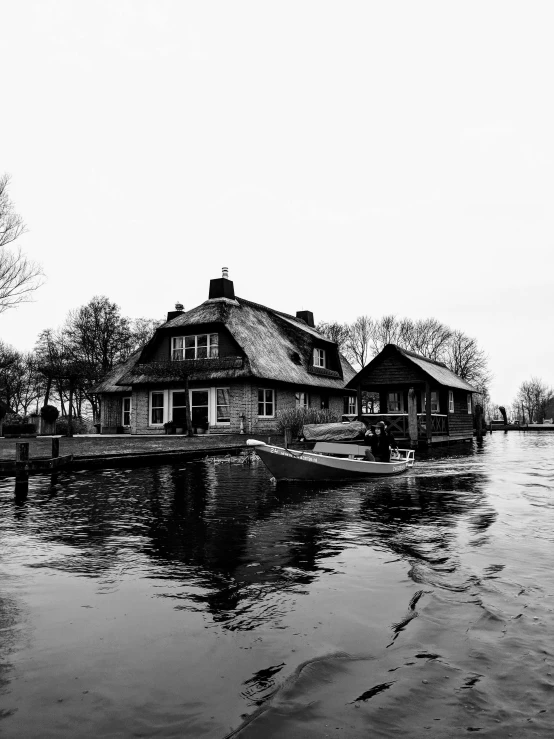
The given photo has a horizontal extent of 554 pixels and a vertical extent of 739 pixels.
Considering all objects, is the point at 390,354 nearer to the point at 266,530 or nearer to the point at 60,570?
the point at 266,530

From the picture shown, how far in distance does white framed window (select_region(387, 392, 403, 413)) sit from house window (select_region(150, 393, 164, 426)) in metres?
14.7

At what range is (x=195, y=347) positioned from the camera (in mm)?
37719

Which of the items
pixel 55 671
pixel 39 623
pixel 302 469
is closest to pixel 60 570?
pixel 39 623

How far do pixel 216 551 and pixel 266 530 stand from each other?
5.56 ft

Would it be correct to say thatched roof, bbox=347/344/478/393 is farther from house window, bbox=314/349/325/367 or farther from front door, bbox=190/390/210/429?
house window, bbox=314/349/325/367

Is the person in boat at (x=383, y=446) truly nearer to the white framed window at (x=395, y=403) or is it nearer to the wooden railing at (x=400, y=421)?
the wooden railing at (x=400, y=421)

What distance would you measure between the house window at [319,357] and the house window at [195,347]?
32.1 ft

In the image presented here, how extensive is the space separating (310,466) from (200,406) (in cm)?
2067

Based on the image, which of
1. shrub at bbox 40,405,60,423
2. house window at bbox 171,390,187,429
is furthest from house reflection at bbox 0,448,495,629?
shrub at bbox 40,405,60,423

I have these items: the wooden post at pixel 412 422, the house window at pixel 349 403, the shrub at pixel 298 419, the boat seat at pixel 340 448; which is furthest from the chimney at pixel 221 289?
the boat seat at pixel 340 448

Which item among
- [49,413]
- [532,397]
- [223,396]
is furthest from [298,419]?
[532,397]

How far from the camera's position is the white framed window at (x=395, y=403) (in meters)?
39.2

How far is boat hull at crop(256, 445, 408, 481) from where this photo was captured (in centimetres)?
1605

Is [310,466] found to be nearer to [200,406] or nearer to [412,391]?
[412,391]
